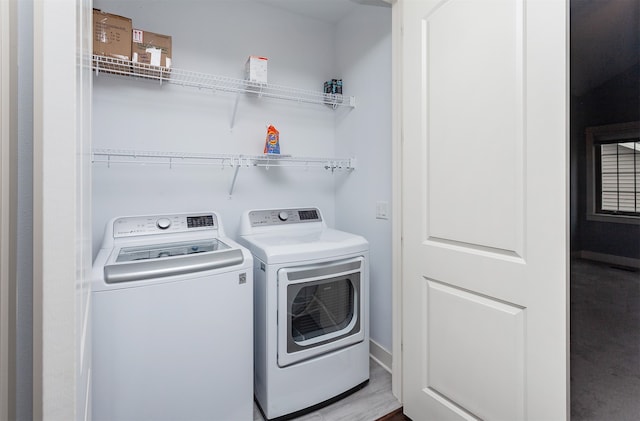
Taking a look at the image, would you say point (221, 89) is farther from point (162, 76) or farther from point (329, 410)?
point (329, 410)

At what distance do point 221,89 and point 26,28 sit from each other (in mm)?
1645

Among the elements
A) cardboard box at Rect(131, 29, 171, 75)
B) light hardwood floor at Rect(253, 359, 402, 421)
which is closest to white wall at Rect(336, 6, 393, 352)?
light hardwood floor at Rect(253, 359, 402, 421)

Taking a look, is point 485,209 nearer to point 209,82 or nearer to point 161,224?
point 161,224

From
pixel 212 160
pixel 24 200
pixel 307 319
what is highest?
pixel 212 160

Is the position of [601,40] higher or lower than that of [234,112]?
lower

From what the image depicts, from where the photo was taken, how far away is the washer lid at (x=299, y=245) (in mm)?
1603

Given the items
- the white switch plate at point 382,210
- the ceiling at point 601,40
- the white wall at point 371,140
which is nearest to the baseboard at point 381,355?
the white wall at point 371,140

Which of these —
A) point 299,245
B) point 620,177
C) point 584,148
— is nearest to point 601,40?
point 584,148

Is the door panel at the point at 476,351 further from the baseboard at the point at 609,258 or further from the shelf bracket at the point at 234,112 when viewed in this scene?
the shelf bracket at the point at 234,112

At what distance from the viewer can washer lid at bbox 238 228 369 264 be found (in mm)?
1603

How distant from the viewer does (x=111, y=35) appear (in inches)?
65.0

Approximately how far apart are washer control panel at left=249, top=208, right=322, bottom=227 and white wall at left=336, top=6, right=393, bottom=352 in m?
0.34

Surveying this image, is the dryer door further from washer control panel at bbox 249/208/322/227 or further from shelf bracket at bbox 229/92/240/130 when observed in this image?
shelf bracket at bbox 229/92/240/130

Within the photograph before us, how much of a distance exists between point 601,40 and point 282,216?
5.93 feet
